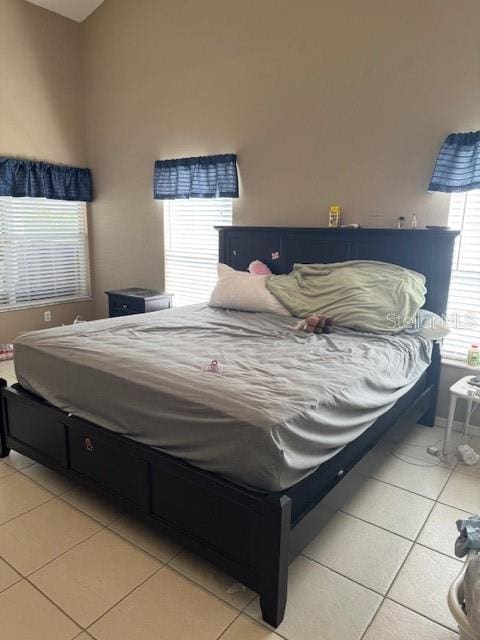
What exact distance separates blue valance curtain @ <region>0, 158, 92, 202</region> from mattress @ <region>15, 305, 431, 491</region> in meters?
2.50

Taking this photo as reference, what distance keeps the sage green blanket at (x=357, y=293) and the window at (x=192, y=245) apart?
1.23 metres

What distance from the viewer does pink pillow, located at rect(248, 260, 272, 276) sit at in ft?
12.0

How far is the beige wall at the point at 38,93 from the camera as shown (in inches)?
167

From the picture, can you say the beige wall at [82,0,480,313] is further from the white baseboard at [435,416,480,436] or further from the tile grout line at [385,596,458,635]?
the tile grout line at [385,596,458,635]

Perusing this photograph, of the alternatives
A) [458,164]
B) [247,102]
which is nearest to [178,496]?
[458,164]

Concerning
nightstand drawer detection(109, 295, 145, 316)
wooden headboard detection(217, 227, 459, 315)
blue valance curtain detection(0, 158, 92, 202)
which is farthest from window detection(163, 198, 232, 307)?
blue valance curtain detection(0, 158, 92, 202)

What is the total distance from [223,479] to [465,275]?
2253mm

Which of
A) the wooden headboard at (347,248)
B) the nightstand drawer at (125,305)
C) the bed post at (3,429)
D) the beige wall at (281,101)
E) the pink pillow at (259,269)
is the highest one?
the beige wall at (281,101)

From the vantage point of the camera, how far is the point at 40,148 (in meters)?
4.56

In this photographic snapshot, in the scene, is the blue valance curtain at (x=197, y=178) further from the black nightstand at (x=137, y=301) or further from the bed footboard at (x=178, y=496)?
the bed footboard at (x=178, y=496)

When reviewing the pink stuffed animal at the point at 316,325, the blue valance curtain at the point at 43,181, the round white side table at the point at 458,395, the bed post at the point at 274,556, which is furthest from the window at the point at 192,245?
the bed post at the point at 274,556

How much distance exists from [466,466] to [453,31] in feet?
8.72

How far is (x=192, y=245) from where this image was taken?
440 centimetres

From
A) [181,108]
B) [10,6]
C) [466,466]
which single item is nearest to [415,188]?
[466,466]
